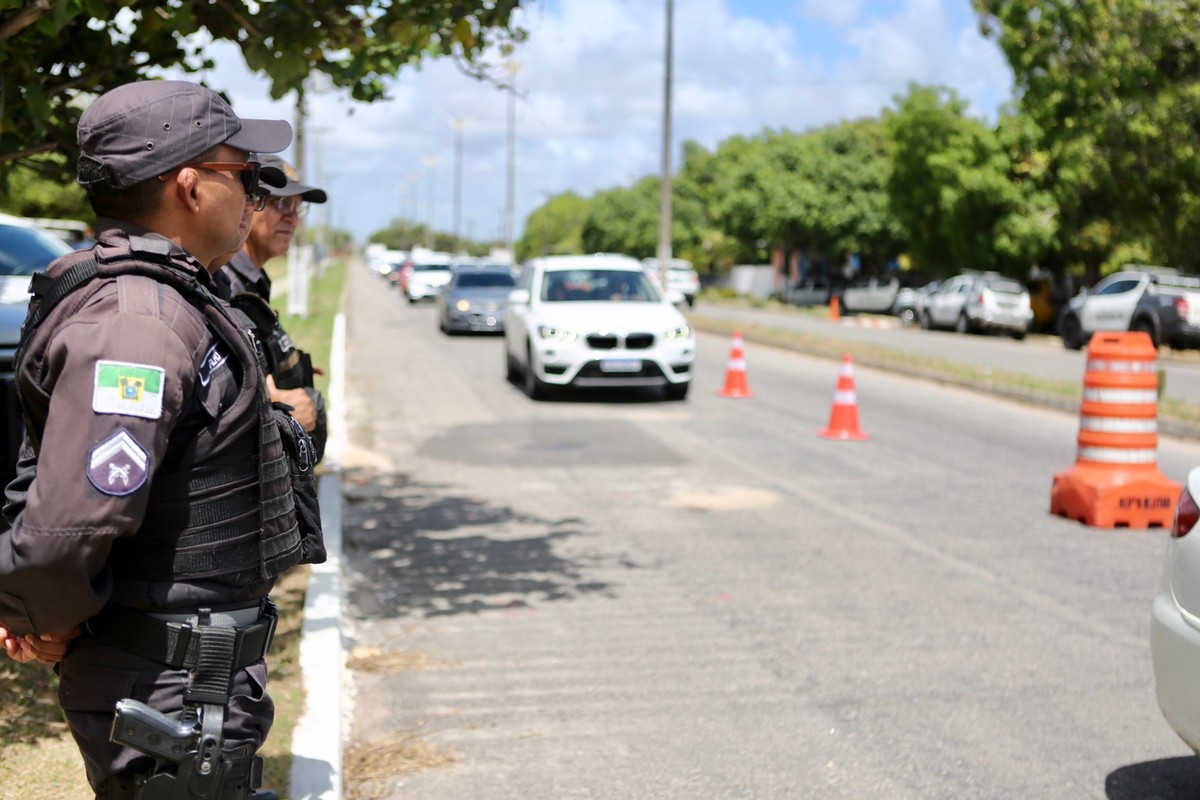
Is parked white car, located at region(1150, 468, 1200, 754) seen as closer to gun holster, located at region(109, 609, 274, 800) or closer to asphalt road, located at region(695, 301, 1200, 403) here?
gun holster, located at region(109, 609, 274, 800)

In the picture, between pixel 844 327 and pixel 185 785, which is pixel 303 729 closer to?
pixel 185 785

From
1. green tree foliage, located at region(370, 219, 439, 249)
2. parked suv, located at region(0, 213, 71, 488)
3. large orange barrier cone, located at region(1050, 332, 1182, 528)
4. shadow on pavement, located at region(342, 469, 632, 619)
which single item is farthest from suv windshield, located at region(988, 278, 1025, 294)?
green tree foliage, located at region(370, 219, 439, 249)

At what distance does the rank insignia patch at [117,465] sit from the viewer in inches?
83.3

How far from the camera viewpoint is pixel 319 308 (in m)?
32.2

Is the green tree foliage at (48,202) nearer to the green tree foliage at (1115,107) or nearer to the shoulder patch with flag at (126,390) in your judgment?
the green tree foliage at (1115,107)

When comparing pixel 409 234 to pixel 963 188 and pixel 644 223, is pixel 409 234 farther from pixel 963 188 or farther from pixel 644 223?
pixel 963 188

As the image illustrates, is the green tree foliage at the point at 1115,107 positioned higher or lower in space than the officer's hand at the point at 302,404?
higher

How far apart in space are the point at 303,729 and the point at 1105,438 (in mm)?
5993

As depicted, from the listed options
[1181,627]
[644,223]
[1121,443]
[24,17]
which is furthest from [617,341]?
[644,223]

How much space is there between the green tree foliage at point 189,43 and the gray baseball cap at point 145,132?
8.31 ft

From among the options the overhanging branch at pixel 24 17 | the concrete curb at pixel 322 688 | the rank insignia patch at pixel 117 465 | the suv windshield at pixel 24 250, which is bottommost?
the concrete curb at pixel 322 688

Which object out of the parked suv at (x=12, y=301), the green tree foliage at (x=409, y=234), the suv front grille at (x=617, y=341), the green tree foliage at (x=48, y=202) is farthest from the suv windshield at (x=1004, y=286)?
the green tree foliage at (x=409, y=234)

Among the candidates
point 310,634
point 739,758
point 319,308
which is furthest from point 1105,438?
point 319,308

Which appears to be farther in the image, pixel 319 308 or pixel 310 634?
pixel 319 308
